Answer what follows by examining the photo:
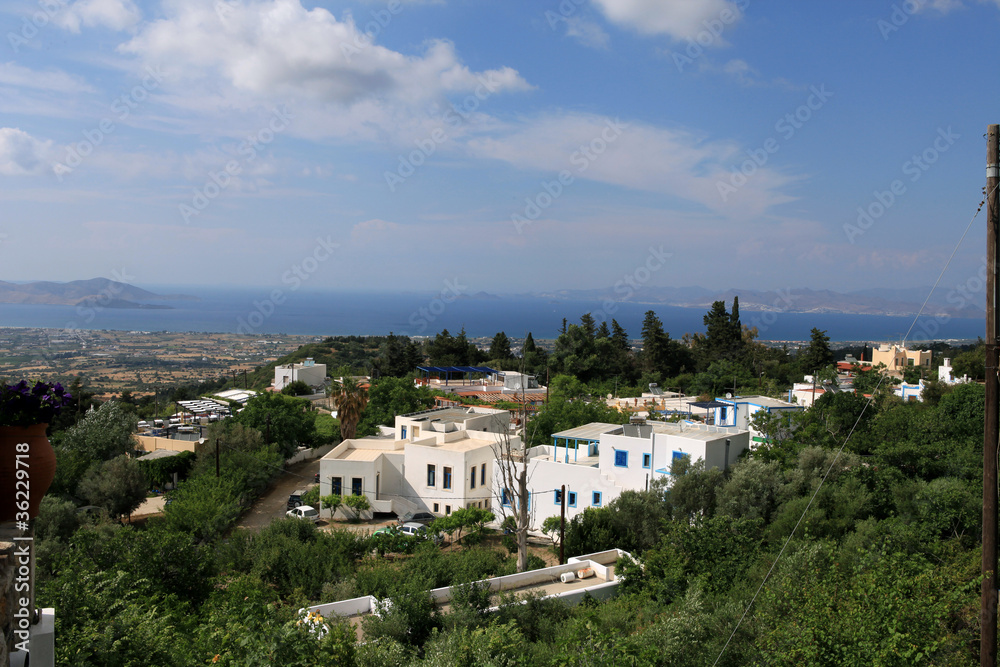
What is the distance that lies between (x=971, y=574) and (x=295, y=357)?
2758 inches

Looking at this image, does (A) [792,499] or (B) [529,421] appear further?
(B) [529,421]

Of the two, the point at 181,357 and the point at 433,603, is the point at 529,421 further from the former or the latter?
the point at 181,357

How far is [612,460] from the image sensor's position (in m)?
21.6

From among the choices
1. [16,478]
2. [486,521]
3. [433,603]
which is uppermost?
[16,478]

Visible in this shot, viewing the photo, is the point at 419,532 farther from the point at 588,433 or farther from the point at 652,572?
the point at 588,433

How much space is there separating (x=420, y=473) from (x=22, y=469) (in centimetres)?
2200

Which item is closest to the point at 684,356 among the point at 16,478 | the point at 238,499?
the point at 238,499

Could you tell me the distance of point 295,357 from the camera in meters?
74.1

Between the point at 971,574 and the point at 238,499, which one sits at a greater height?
the point at 971,574

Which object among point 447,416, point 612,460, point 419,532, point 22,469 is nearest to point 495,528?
point 419,532

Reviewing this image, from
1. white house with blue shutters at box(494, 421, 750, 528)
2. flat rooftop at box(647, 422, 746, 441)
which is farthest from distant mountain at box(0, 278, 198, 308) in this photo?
flat rooftop at box(647, 422, 746, 441)

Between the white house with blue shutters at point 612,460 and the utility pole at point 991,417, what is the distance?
14234mm

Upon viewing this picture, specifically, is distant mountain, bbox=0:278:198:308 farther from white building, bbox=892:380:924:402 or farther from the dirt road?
white building, bbox=892:380:924:402

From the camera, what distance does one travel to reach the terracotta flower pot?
11.8 ft
